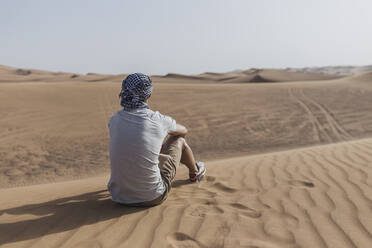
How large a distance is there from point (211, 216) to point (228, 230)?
0.32m

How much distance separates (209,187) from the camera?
403cm

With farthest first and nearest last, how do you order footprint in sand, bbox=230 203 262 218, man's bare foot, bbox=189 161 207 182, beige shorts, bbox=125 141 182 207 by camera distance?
man's bare foot, bbox=189 161 207 182, beige shorts, bbox=125 141 182 207, footprint in sand, bbox=230 203 262 218

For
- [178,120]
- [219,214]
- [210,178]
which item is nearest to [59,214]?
[219,214]

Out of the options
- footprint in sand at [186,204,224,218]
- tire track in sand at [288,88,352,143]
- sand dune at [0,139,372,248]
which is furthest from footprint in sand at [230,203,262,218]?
tire track in sand at [288,88,352,143]

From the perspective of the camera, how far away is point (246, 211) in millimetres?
3074

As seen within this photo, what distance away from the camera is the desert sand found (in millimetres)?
2602

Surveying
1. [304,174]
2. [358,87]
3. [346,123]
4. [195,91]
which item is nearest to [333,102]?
[346,123]

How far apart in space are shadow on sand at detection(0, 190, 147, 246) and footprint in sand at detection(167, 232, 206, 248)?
28.2 inches

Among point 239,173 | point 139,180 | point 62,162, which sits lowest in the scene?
point 62,162

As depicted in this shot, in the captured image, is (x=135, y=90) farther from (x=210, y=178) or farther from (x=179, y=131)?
(x=210, y=178)

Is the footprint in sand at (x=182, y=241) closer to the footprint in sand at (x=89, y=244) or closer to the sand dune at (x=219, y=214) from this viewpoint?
the sand dune at (x=219, y=214)

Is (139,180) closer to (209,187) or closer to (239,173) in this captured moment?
(209,187)

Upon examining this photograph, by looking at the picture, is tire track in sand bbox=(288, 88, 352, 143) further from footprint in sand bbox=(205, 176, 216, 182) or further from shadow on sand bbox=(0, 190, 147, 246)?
shadow on sand bbox=(0, 190, 147, 246)

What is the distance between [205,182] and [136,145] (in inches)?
63.4
